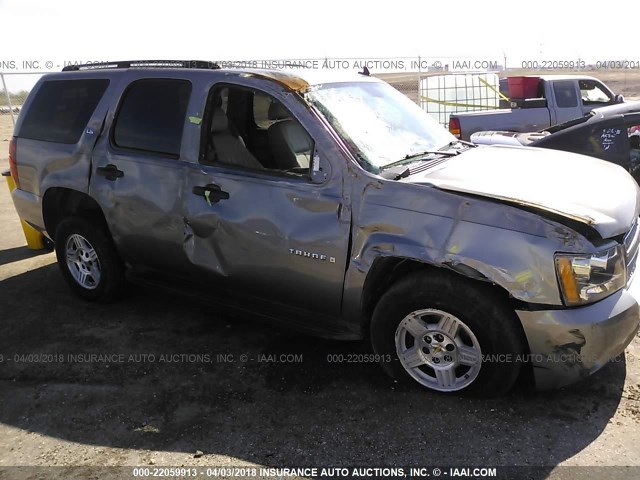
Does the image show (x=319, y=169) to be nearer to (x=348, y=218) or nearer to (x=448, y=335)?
(x=348, y=218)

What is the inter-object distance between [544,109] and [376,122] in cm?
752

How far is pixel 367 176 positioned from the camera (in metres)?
3.03

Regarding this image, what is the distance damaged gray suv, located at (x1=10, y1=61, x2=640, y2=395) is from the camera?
273 centimetres

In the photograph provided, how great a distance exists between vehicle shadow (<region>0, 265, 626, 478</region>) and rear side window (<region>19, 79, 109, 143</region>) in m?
1.64

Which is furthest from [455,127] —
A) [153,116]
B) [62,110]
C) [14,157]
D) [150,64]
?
[14,157]

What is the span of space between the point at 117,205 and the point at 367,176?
2.14 m

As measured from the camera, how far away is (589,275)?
2.67m

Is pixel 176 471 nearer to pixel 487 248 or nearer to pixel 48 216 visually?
pixel 487 248

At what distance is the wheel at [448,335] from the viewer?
284 centimetres

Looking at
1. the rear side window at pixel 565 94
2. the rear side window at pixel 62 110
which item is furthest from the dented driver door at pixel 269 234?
the rear side window at pixel 565 94

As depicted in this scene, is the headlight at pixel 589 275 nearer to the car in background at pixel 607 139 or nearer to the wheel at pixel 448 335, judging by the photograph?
the wheel at pixel 448 335

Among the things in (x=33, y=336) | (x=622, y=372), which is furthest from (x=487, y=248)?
(x=33, y=336)

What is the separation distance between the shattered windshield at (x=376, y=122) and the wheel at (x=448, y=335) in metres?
0.80

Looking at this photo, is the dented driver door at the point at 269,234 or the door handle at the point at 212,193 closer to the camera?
the dented driver door at the point at 269,234
